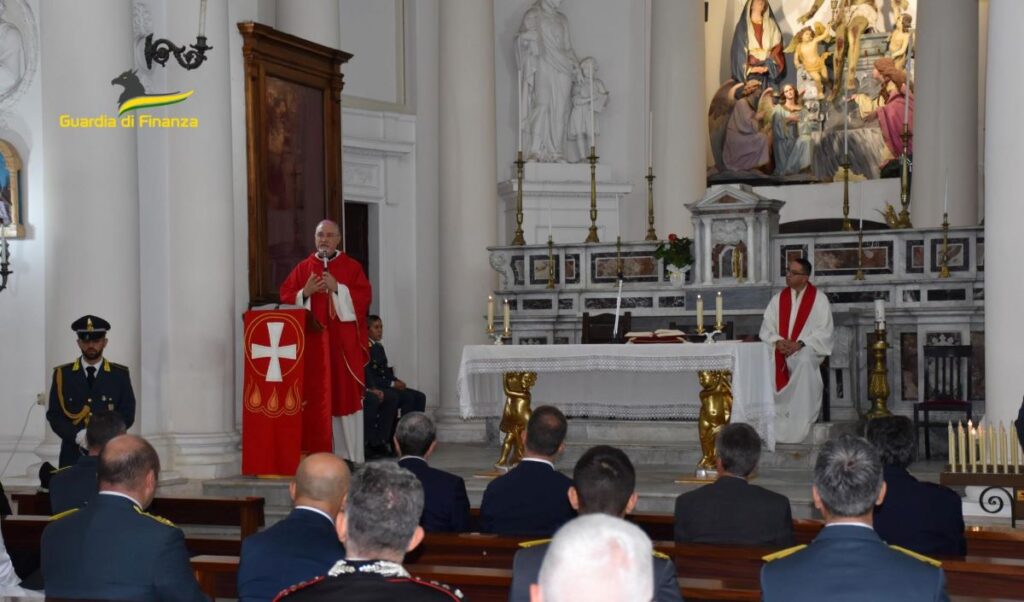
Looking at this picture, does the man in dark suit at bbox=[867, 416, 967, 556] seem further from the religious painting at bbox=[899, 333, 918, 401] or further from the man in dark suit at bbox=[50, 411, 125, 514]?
the religious painting at bbox=[899, 333, 918, 401]

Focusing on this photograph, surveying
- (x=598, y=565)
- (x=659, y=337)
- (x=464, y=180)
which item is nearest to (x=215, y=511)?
(x=659, y=337)

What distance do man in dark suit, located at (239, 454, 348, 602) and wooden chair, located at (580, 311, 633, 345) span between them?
320 inches

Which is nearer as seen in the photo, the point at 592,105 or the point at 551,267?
the point at 551,267

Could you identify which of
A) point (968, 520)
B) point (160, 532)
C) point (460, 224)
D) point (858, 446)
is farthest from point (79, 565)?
point (460, 224)

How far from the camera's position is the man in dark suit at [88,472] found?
6586 mm

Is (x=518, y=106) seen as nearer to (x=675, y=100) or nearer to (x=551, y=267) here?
(x=675, y=100)

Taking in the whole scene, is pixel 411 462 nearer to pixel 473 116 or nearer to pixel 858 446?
pixel 858 446

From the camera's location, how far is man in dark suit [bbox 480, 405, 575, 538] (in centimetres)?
615

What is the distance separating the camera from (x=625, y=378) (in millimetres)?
12250

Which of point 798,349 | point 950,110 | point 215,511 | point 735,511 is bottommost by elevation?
point 215,511

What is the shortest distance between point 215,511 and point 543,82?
1060 cm

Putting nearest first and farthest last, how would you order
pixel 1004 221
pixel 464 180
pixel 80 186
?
1. pixel 1004 221
2. pixel 80 186
3. pixel 464 180

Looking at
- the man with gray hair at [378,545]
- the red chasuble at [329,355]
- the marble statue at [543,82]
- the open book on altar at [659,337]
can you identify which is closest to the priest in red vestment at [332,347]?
the red chasuble at [329,355]

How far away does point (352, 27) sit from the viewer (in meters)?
16.2
